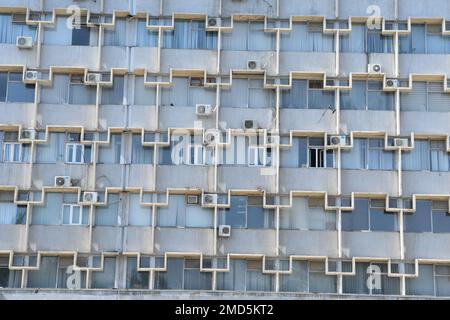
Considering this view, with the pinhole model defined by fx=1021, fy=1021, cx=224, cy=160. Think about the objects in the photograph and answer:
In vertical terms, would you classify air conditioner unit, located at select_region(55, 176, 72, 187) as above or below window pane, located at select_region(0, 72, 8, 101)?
below

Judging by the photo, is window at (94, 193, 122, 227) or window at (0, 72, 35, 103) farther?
window at (0, 72, 35, 103)

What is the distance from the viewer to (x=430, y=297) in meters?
24.0

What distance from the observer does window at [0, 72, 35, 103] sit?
83.2 ft

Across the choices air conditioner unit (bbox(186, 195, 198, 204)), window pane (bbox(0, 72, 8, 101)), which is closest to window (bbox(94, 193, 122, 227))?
air conditioner unit (bbox(186, 195, 198, 204))

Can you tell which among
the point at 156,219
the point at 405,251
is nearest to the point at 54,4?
the point at 156,219

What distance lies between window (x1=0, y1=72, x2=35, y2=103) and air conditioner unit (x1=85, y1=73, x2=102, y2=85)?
55.7 inches

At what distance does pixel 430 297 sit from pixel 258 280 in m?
4.07

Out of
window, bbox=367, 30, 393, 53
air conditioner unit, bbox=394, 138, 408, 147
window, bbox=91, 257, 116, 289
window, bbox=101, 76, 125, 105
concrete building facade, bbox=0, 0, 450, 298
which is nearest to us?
window, bbox=91, 257, 116, 289

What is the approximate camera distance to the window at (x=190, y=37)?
2573 centimetres

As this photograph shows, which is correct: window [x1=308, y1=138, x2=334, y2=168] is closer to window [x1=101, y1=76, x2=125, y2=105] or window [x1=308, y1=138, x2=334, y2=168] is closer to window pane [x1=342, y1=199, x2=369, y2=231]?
window pane [x1=342, y1=199, x2=369, y2=231]

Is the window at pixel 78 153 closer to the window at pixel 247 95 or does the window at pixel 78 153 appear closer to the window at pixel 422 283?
the window at pixel 247 95

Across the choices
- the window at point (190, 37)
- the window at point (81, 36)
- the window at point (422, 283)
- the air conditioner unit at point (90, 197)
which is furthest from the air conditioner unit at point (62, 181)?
the window at point (422, 283)
